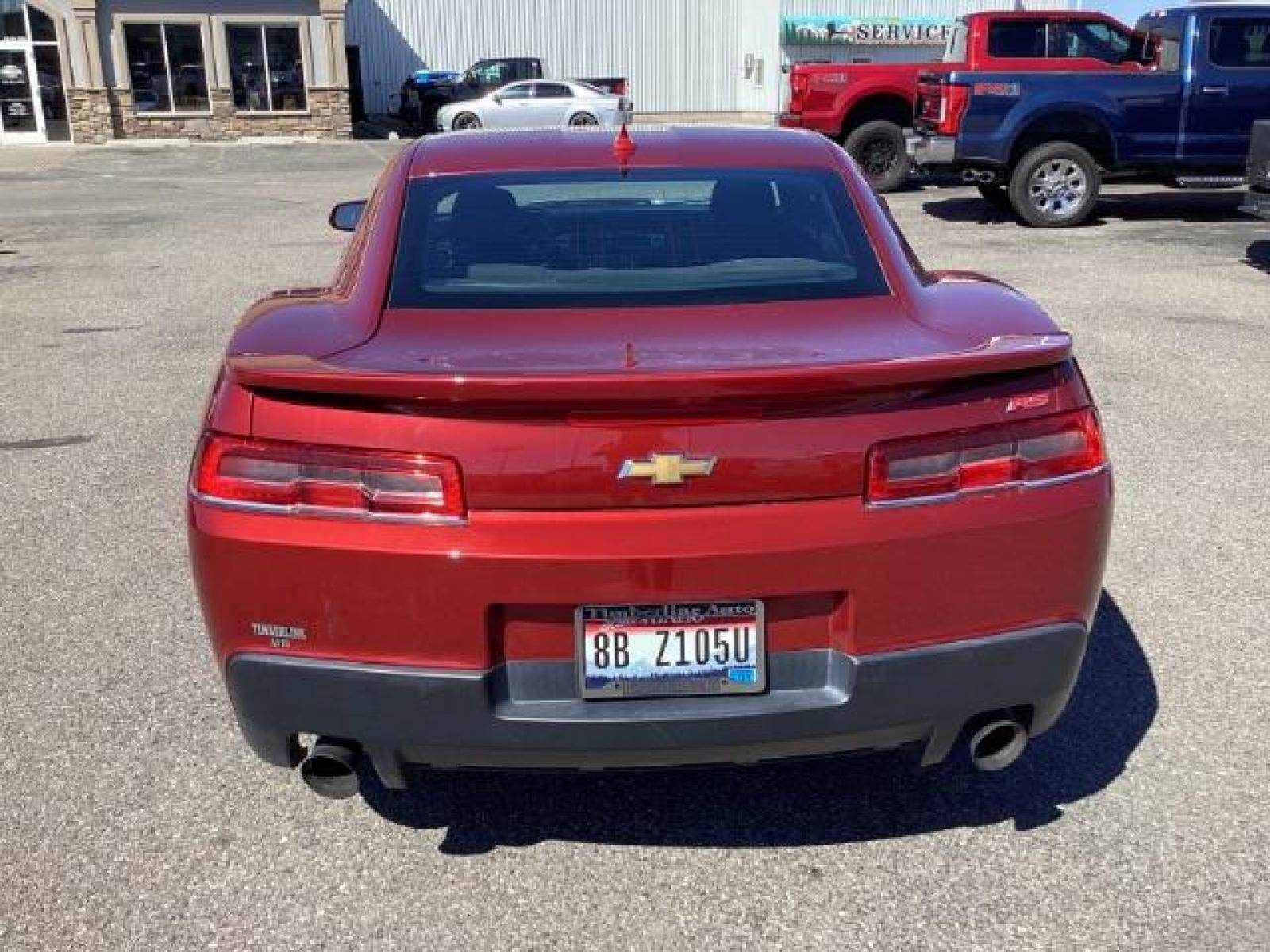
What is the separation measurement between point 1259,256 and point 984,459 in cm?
1096

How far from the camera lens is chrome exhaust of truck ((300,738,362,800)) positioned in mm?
2518

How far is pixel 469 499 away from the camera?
2.32 m

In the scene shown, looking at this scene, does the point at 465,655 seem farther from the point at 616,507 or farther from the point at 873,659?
the point at 873,659

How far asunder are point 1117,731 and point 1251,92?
1202 centimetres

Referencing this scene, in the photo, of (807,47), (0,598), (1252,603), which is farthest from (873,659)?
(807,47)

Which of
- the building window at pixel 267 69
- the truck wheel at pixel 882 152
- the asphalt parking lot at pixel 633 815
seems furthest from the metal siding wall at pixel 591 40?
the asphalt parking lot at pixel 633 815

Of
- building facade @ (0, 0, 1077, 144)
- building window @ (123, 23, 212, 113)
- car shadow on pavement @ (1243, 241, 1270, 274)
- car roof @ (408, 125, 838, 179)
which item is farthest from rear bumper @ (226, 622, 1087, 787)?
building window @ (123, 23, 212, 113)

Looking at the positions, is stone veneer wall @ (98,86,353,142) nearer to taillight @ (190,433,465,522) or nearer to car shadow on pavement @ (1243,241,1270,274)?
car shadow on pavement @ (1243,241,1270,274)

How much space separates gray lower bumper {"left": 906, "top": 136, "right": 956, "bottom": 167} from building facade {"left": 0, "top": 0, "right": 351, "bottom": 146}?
21.7 metres

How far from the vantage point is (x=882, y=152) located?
16625 mm

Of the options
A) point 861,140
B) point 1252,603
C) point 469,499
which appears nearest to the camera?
point 469,499

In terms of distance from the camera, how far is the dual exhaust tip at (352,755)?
2.53 metres

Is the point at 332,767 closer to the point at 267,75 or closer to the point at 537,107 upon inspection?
the point at 537,107

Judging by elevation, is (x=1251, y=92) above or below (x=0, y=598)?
above
